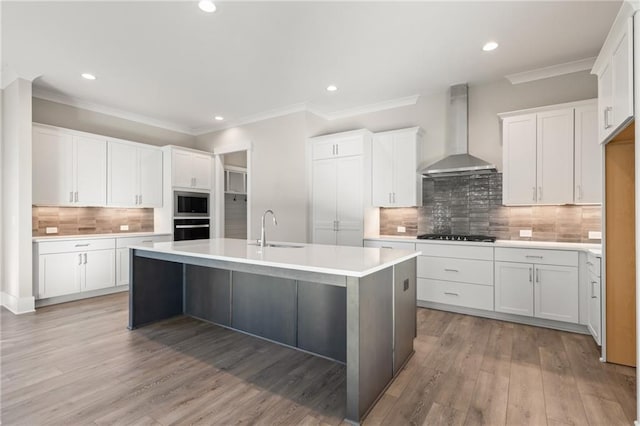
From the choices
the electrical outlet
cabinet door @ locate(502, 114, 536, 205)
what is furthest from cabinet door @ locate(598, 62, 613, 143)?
the electrical outlet

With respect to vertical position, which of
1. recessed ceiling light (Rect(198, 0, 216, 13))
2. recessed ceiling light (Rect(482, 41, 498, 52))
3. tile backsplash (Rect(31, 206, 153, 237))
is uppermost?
recessed ceiling light (Rect(198, 0, 216, 13))

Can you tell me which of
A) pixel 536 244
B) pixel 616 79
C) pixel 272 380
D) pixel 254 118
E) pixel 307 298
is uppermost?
pixel 254 118

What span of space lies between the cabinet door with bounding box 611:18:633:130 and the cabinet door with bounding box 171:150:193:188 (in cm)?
546

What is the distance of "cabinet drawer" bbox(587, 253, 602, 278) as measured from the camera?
2.71 metres

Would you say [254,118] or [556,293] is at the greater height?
[254,118]

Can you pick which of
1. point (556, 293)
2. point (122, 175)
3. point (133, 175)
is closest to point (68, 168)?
point (122, 175)

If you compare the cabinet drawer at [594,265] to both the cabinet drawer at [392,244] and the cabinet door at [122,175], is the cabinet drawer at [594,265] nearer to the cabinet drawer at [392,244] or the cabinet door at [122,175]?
the cabinet drawer at [392,244]

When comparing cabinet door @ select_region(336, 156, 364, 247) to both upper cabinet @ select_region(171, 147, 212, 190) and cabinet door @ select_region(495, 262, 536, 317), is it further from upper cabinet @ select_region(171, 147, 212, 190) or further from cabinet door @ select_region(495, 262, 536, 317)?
Result: upper cabinet @ select_region(171, 147, 212, 190)

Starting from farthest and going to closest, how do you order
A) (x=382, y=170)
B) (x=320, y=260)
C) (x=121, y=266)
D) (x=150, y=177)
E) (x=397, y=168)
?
(x=150, y=177)
(x=121, y=266)
(x=382, y=170)
(x=397, y=168)
(x=320, y=260)

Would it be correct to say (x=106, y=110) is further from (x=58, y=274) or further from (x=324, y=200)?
(x=324, y=200)

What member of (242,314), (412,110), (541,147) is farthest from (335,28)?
(242,314)

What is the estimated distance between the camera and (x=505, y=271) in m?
3.50

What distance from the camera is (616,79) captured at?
2168mm

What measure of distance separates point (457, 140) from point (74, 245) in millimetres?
5167
